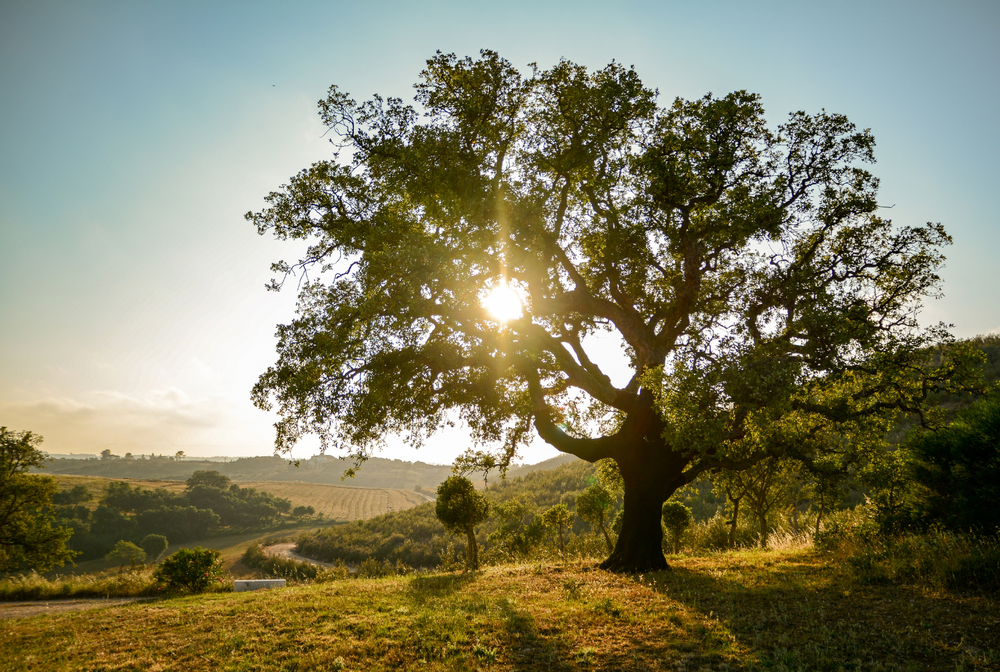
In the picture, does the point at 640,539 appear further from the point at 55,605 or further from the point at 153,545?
the point at 153,545

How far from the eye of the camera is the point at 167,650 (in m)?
6.69

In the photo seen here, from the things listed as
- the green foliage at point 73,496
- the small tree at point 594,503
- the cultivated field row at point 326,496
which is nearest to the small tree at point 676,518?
the small tree at point 594,503

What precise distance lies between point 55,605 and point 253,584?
17.4 feet

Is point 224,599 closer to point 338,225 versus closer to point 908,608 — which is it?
point 338,225

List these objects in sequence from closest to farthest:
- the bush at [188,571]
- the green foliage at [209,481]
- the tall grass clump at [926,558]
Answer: the tall grass clump at [926,558] → the bush at [188,571] → the green foliage at [209,481]

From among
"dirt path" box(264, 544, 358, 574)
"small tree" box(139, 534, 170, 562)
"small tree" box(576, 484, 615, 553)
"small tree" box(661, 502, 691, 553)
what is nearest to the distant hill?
"small tree" box(139, 534, 170, 562)

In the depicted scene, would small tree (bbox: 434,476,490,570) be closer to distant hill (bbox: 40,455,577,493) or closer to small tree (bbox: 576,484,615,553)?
small tree (bbox: 576,484,615,553)

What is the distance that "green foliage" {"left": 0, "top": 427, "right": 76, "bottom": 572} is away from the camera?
2139 cm

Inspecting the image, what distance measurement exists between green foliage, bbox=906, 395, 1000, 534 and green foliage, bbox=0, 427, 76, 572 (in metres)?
34.7

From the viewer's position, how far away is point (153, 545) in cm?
5284

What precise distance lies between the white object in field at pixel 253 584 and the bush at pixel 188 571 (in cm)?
95

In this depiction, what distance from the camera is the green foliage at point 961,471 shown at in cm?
850

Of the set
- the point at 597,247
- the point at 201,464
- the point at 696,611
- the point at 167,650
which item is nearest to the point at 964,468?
A: the point at 696,611

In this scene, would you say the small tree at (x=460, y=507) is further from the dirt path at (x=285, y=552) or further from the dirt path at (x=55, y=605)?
the dirt path at (x=285, y=552)
